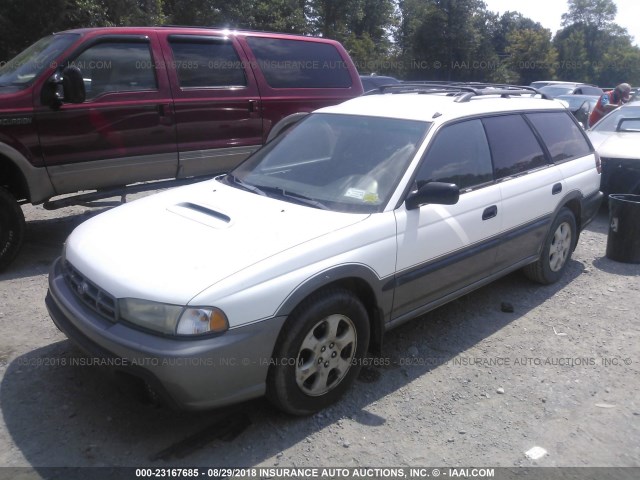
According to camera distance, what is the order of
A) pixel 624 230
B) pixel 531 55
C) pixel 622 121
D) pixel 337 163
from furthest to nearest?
pixel 531 55
pixel 622 121
pixel 624 230
pixel 337 163

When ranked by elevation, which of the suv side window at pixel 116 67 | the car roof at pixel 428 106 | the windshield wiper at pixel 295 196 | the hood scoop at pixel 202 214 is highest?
the suv side window at pixel 116 67

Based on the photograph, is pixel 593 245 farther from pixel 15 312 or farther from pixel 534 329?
pixel 15 312

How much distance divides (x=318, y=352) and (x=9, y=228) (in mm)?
3551

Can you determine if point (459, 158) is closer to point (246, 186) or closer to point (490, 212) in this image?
point (490, 212)

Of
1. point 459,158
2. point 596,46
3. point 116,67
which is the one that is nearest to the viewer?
point 459,158

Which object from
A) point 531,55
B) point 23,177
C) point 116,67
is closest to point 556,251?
point 116,67

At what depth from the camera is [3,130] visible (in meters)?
4.96

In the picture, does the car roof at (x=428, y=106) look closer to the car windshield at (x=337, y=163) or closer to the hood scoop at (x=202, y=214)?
the car windshield at (x=337, y=163)

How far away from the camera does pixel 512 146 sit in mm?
4566

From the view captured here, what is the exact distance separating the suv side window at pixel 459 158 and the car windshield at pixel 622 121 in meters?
5.38

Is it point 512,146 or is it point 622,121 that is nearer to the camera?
point 512,146

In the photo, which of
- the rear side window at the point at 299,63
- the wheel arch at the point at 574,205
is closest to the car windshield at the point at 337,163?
the wheel arch at the point at 574,205

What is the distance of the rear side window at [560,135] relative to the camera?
5020 millimetres

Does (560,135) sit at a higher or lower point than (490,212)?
higher
